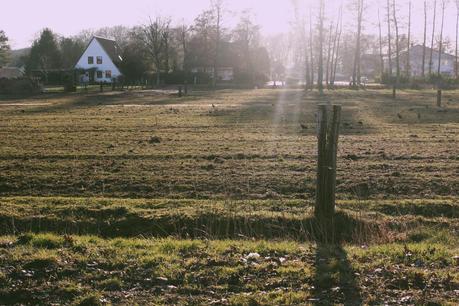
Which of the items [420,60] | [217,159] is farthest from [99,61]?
[217,159]

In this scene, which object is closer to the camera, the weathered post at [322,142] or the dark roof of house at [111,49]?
the weathered post at [322,142]

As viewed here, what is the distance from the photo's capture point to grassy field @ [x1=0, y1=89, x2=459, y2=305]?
5945mm

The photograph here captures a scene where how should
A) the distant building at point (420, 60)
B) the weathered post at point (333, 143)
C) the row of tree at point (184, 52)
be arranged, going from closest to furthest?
the weathered post at point (333, 143) < the row of tree at point (184, 52) < the distant building at point (420, 60)

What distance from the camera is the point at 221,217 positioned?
10234 millimetres

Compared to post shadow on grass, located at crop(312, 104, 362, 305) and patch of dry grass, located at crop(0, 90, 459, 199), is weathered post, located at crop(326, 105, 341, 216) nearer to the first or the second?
post shadow on grass, located at crop(312, 104, 362, 305)

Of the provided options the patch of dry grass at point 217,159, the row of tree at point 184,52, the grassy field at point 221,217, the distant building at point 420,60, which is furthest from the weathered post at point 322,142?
the distant building at point 420,60

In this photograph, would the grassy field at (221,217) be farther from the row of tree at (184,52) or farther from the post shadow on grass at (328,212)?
the row of tree at (184,52)

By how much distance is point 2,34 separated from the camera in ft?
317

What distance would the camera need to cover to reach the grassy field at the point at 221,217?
234 inches

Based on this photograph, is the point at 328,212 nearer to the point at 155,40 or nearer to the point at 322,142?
the point at 322,142

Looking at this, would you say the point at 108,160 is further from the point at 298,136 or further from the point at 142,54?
the point at 142,54

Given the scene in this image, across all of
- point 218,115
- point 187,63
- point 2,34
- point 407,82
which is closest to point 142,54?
point 187,63

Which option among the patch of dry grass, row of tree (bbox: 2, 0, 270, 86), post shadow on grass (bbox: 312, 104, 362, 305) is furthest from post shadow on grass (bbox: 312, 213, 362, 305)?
row of tree (bbox: 2, 0, 270, 86)

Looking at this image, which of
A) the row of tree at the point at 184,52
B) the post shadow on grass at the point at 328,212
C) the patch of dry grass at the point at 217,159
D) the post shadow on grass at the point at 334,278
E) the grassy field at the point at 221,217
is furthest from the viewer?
the row of tree at the point at 184,52
